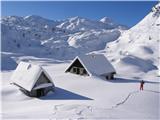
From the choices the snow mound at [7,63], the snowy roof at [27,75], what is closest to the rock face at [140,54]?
the snow mound at [7,63]

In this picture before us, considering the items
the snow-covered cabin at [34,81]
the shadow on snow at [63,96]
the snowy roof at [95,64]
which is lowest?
the shadow on snow at [63,96]

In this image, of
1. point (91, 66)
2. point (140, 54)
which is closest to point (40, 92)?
point (91, 66)

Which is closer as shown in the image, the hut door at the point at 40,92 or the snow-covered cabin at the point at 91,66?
the hut door at the point at 40,92

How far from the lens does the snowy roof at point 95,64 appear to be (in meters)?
45.8

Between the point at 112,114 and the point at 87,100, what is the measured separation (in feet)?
25.6

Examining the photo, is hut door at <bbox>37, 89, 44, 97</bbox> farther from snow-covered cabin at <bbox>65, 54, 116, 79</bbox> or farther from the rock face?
the rock face

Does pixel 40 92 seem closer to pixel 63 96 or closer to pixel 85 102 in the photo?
pixel 63 96

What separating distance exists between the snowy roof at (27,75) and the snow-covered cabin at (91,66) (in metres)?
11.0

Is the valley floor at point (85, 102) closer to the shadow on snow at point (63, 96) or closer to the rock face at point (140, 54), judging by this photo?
the shadow on snow at point (63, 96)

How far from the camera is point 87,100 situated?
32031 mm

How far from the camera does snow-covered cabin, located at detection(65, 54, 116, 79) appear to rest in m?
45.8

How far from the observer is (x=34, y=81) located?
34.7 metres

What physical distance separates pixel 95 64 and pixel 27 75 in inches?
586

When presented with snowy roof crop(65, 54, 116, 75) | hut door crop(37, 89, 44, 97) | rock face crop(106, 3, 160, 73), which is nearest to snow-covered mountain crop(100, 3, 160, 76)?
rock face crop(106, 3, 160, 73)
